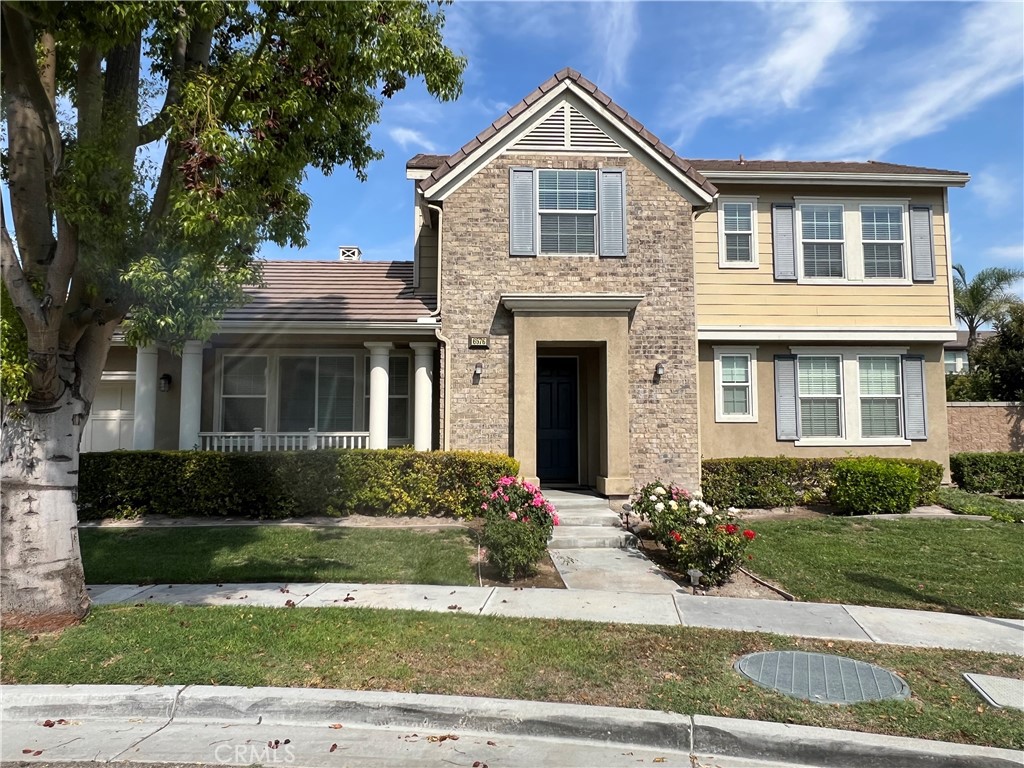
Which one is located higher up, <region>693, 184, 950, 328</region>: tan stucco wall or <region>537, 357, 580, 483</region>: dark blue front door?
<region>693, 184, 950, 328</region>: tan stucco wall

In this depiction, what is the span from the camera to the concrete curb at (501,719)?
12.6ft

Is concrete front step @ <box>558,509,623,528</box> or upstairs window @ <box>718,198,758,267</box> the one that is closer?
concrete front step @ <box>558,509,623,528</box>

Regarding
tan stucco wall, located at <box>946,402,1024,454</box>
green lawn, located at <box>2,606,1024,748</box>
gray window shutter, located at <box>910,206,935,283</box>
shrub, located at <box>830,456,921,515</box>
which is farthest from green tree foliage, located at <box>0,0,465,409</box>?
tan stucco wall, located at <box>946,402,1024,454</box>

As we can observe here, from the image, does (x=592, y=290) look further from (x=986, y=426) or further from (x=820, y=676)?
(x=986, y=426)

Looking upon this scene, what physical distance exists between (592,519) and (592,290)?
4.36m

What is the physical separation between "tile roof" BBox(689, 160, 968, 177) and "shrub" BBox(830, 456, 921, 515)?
6648mm

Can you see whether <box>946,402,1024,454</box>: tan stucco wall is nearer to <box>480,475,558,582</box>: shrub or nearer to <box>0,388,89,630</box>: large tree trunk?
<box>480,475,558,582</box>: shrub

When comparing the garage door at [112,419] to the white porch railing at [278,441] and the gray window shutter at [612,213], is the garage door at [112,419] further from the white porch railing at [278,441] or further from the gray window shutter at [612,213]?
the gray window shutter at [612,213]

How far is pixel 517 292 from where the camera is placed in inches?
470

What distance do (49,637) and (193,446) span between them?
6.75m

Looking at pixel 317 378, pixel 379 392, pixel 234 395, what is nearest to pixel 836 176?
pixel 379 392

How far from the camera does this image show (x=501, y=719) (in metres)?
4.19

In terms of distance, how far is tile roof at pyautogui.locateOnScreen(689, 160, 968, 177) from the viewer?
14.2 metres
